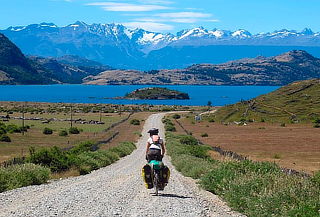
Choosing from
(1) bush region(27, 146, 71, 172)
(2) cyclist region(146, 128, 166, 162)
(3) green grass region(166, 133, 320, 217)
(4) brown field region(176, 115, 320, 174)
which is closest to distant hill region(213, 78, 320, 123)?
(4) brown field region(176, 115, 320, 174)

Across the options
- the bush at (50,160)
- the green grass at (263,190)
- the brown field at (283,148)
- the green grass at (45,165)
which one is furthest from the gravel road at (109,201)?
the brown field at (283,148)

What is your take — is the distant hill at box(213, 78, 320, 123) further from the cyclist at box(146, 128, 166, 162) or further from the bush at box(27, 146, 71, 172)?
the cyclist at box(146, 128, 166, 162)

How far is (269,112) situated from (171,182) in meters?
105

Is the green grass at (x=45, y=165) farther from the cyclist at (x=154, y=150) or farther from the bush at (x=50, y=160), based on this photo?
the cyclist at (x=154, y=150)

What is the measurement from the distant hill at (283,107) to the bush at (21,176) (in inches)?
3732

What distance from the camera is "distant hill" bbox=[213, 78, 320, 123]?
118 metres

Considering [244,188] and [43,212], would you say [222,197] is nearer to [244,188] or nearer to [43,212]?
[244,188]

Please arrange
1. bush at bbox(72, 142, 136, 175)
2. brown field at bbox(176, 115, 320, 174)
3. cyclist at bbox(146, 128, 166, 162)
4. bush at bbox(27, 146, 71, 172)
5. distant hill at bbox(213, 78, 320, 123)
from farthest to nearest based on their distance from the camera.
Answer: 1. distant hill at bbox(213, 78, 320, 123)
2. brown field at bbox(176, 115, 320, 174)
3. bush at bbox(72, 142, 136, 175)
4. bush at bbox(27, 146, 71, 172)
5. cyclist at bbox(146, 128, 166, 162)

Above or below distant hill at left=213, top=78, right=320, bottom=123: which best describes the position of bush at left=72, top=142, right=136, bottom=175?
above

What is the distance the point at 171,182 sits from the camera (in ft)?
76.5

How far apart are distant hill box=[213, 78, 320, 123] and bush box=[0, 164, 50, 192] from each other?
3732 inches

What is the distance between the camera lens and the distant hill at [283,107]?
117812mm

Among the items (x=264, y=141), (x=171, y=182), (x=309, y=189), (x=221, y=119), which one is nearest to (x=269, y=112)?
(x=221, y=119)

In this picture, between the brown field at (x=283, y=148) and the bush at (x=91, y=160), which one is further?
the brown field at (x=283, y=148)
